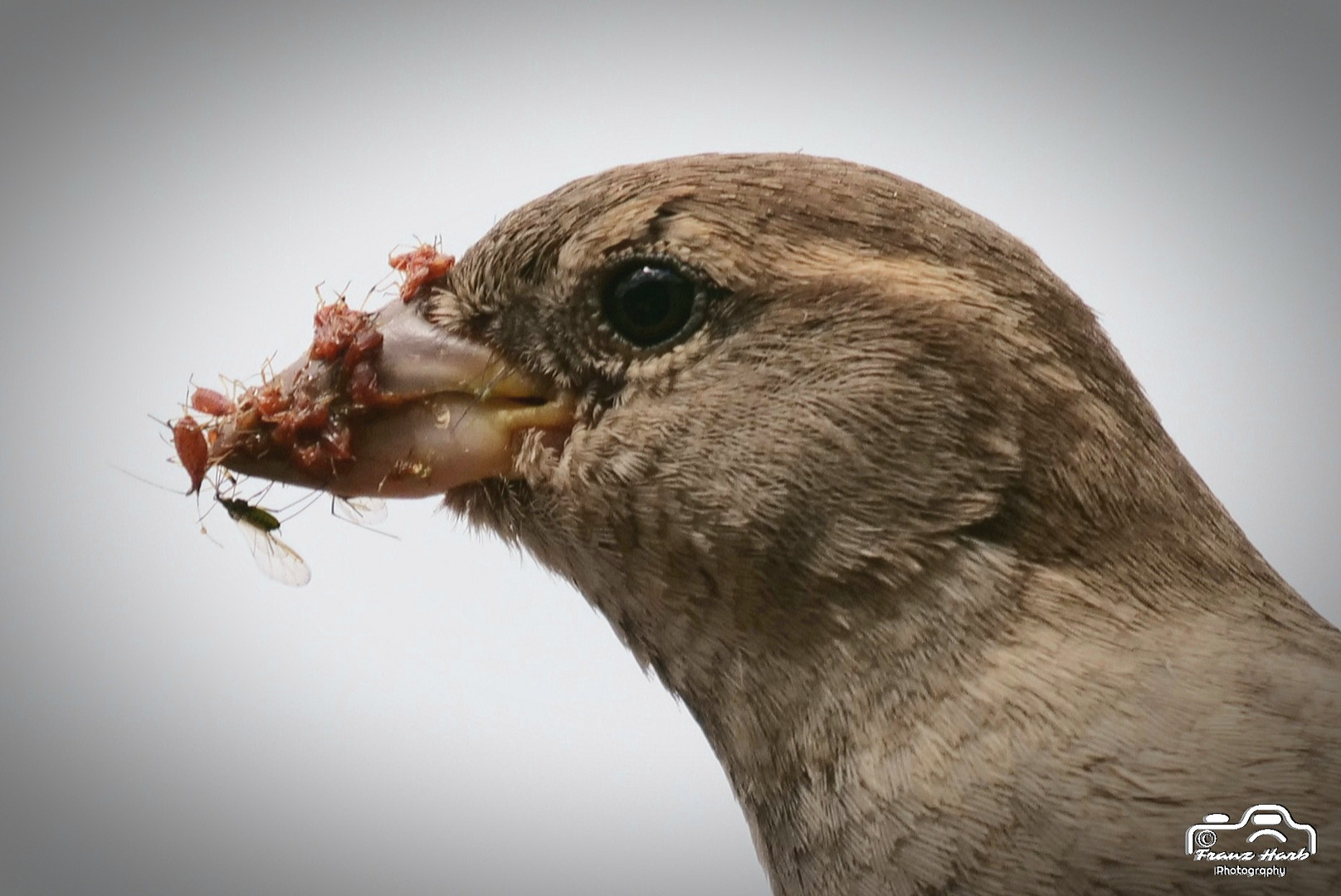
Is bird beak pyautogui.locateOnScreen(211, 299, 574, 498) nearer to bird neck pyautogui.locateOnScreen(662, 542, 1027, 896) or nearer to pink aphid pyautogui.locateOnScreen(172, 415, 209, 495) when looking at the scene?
pink aphid pyautogui.locateOnScreen(172, 415, 209, 495)

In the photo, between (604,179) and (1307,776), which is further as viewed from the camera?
(604,179)

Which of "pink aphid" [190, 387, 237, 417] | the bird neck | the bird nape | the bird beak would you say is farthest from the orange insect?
the bird neck

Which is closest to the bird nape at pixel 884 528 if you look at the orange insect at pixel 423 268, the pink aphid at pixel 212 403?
the orange insect at pixel 423 268

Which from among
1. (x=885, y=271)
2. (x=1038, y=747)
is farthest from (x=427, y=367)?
(x=1038, y=747)

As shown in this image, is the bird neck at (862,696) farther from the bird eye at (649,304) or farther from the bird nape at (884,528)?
the bird eye at (649,304)

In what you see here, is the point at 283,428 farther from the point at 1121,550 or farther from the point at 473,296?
the point at 1121,550

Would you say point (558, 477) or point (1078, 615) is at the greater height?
point (558, 477)
